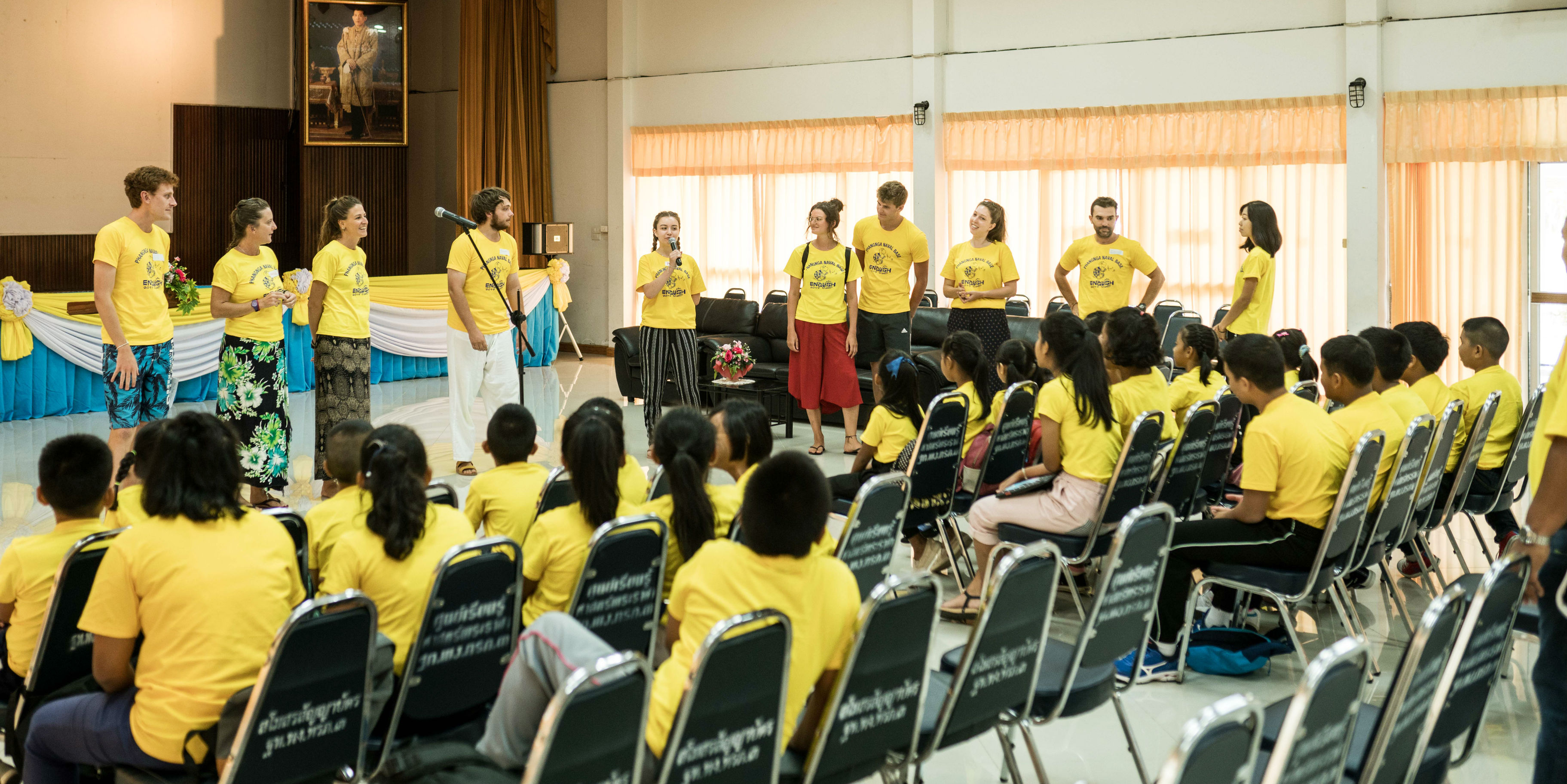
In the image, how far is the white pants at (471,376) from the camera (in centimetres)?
684

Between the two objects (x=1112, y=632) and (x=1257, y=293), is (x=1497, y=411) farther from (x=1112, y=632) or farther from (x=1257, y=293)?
(x=1112, y=632)

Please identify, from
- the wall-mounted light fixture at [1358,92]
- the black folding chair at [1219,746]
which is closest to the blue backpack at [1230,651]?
the black folding chair at [1219,746]

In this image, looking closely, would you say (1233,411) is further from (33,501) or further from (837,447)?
(33,501)

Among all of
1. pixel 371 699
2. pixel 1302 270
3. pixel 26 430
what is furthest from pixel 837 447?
pixel 371 699

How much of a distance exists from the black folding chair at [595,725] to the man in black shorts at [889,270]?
5.84 metres

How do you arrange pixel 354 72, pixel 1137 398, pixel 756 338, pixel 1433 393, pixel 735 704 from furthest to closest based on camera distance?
pixel 354 72
pixel 756 338
pixel 1433 393
pixel 1137 398
pixel 735 704

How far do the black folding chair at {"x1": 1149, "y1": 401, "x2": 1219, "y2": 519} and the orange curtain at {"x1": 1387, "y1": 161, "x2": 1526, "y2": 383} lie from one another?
17.5ft

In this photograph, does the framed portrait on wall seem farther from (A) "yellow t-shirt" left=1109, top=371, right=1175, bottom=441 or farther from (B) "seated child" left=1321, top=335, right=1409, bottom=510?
(B) "seated child" left=1321, top=335, right=1409, bottom=510

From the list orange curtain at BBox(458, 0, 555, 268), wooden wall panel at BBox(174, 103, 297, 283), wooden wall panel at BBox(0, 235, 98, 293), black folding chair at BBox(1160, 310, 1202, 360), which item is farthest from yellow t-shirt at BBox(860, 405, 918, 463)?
wooden wall panel at BBox(174, 103, 297, 283)

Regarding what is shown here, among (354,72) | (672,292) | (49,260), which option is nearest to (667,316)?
(672,292)

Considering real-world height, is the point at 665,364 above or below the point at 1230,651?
above

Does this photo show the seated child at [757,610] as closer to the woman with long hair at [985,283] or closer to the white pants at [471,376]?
the white pants at [471,376]

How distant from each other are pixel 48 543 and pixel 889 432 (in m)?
2.98

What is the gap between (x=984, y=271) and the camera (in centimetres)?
786
